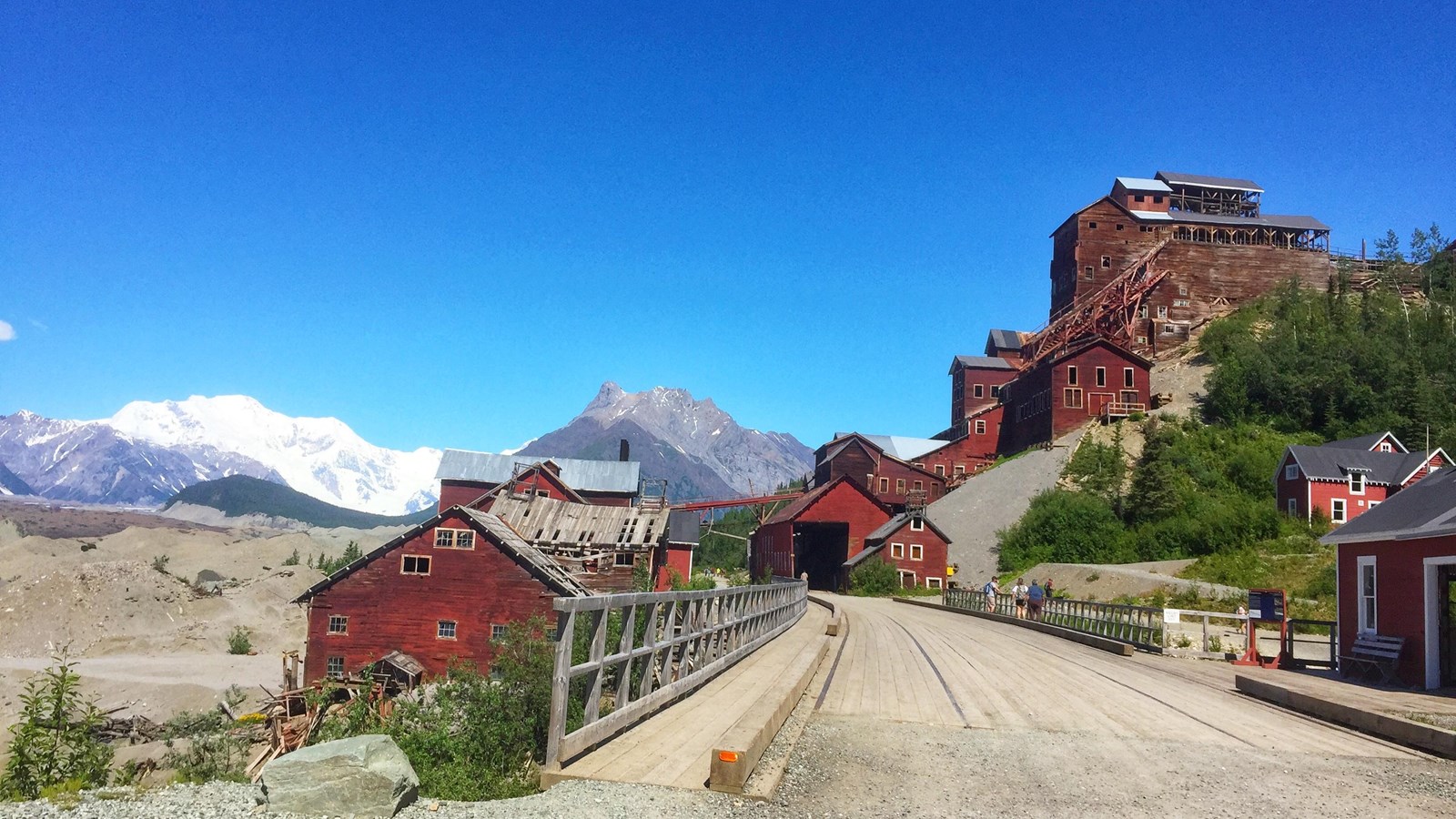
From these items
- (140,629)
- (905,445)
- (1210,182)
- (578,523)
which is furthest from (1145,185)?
(140,629)

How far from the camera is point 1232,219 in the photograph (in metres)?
88.1

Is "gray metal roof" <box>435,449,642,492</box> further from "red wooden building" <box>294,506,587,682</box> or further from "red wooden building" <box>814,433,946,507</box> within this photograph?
"red wooden building" <box>294,506,587,682</box>

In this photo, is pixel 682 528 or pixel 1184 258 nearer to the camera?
pixel 682 528

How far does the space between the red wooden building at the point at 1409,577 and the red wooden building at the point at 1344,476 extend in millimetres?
36287

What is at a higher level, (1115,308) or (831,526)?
(1115,308)

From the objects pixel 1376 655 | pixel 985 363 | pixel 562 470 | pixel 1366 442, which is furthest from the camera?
pixel 985 363

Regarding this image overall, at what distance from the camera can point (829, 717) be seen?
10.4m

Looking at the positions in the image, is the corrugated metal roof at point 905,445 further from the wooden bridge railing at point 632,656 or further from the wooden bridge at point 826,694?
the wooden bridge railing at point 632,656

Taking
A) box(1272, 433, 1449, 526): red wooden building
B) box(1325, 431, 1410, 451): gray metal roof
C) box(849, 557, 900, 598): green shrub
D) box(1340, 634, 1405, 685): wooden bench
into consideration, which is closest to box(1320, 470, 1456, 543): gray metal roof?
box(1340, 634, 1405, 685): wooden bench

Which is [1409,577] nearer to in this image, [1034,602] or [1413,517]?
[1413,517]

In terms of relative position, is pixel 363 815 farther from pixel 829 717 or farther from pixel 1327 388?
pixel 1327 388

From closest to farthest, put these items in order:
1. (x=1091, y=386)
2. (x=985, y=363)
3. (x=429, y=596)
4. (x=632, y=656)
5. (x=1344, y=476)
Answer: (x=632, y=656)
(x=429, y=596)
(x=1344, y=476)
(x=1091, y=386)
(x=985, y=363)

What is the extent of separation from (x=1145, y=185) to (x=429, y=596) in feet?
269

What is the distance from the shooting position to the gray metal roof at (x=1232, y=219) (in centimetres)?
8694
